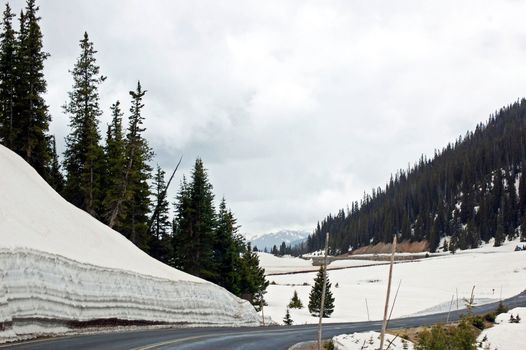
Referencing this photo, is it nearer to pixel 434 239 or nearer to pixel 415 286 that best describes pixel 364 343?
pixel 415 286

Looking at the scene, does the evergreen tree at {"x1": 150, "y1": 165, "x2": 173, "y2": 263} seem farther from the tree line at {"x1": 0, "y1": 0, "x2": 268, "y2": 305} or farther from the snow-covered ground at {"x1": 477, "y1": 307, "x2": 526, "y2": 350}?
the snow-covered ground at {"x1": 477, "y1": 307, "x2": 526, "y2": 350}

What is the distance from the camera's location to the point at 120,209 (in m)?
43.2

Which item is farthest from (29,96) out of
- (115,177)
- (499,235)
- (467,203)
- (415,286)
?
(467,203)

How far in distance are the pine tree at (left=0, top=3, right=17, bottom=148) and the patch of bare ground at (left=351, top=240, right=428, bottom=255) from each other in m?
137

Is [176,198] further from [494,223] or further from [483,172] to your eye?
[483,172]

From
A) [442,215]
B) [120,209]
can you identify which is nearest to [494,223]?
[442,215]

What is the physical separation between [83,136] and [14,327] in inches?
1173

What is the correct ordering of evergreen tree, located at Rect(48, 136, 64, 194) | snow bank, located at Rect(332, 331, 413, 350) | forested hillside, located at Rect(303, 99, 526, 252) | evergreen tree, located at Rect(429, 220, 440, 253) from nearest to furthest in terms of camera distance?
snow bank, located at Rect(332, 331, 413, 350) < evergreen tree, located at Rect(48, 136, 64, 194) < forested hillside, located at Rect(303, 99, 526, 252) < evergreen tree, located at Rect(429, 220, 440, 253)

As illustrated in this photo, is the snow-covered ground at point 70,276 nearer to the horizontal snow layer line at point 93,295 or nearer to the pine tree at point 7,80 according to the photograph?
the horizontal snow layer line at point 93,295

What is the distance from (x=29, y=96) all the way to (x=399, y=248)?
147 metres

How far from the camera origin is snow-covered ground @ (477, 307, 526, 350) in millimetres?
21234

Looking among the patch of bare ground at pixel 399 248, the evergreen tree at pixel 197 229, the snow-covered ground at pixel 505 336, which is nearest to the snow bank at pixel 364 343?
the snow-covered ground at pixel 505 336

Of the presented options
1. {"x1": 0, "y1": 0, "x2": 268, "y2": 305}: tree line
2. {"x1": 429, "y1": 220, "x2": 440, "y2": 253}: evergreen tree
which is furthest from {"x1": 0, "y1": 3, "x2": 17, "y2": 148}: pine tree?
{"x1": 429, "y1": 220, "x2": 440, "y2": 253}: evergreen tree

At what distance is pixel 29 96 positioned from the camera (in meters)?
36.9
